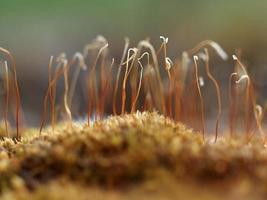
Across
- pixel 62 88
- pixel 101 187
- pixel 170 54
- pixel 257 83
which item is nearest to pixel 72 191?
pixel 101 187

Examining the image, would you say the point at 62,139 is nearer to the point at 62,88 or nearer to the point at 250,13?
the point at 62,88

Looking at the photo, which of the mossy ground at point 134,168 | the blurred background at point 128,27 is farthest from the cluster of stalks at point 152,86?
the blurred background at point 128,27

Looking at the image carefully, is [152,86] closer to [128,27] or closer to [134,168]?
[134,168]

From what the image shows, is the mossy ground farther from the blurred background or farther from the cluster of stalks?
the blurred background

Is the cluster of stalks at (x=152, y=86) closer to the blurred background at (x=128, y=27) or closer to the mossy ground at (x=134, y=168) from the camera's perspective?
the mossy ground at (x=134, y=168)

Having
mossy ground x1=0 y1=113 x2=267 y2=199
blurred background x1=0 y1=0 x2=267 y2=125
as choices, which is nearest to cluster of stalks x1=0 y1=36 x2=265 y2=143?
mossy ground x1=0 y1=113 x2=267 y2=199

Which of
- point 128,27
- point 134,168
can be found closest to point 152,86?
point 134,168
